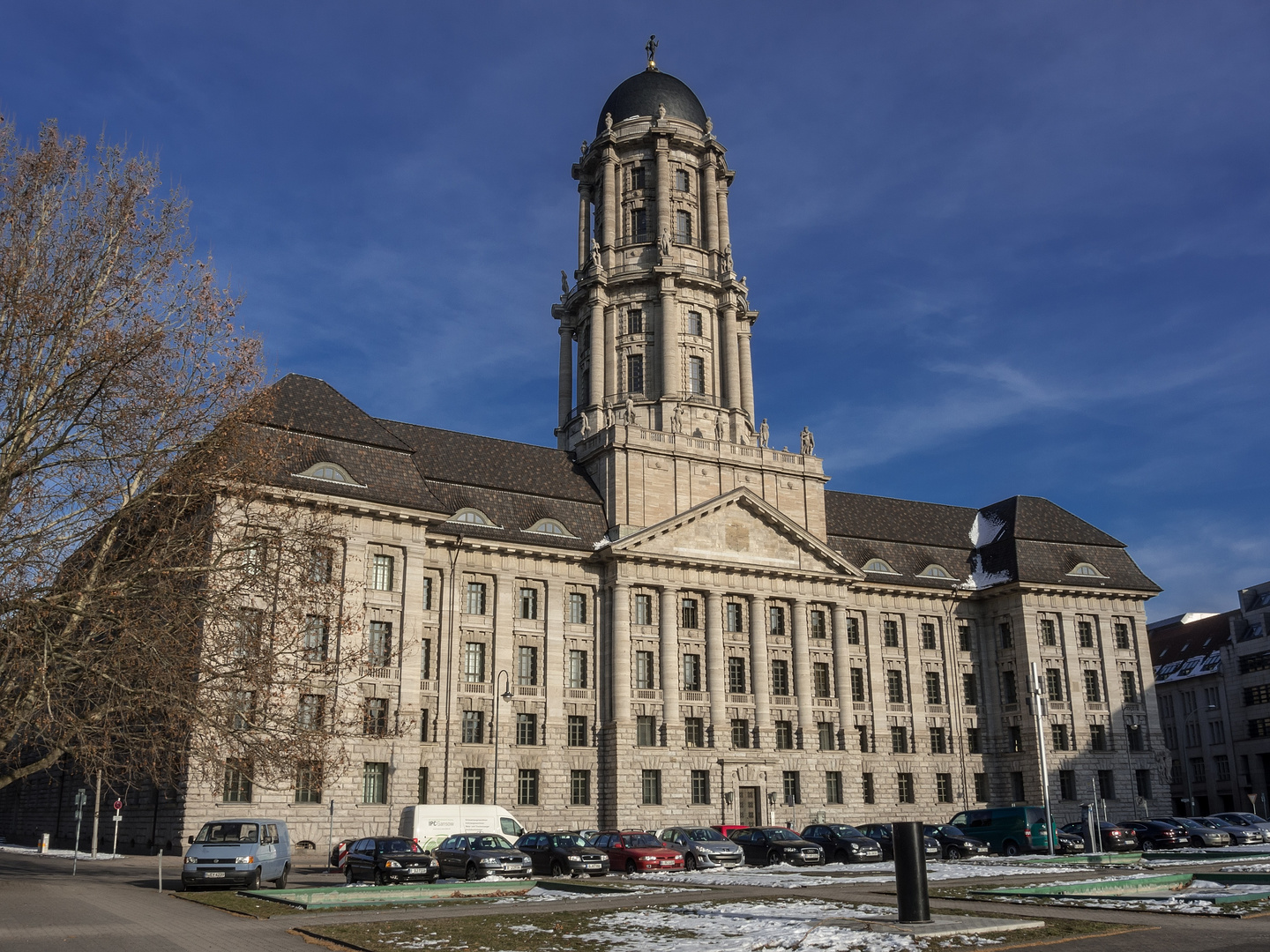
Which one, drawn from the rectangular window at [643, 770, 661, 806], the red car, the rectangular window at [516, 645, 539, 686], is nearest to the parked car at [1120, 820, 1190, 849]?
the rectangular window at [643, 770, 661, 806]

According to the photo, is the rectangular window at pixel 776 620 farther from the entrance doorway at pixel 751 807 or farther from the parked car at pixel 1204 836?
the parked car at pixel 1204 836

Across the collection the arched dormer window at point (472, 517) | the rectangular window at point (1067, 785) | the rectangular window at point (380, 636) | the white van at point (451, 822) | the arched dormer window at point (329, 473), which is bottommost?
the white van at point (451, 822)

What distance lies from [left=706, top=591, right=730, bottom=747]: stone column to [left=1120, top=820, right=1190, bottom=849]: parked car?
65.0 ft

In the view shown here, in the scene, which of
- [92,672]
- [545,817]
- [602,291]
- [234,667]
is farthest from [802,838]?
[602,291]

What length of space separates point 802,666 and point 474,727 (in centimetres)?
1931

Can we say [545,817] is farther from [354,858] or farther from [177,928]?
[177,928]

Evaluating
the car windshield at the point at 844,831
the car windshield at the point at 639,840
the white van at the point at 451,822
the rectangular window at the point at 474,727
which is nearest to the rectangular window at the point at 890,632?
the car windshield at the point at 844,831

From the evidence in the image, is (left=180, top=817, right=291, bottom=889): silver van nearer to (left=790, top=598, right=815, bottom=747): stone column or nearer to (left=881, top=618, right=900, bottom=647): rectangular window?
(left=790, top=598, right=815, bottom=747): stone column

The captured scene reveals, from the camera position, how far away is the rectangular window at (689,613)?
59.8 metres

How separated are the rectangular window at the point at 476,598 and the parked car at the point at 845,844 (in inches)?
793

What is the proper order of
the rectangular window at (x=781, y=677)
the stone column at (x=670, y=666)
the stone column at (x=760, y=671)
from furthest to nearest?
the rectangular window at (x=781, y=677) → the stone column at (x=760, y=671) → the stone column at (x=670, y=666)

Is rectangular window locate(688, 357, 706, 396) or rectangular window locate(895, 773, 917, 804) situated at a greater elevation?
rectangular window locate(688, 357, 706, 396)

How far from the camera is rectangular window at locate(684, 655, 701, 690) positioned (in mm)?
58875

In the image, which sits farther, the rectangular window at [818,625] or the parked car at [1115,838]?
the rectangular window at [818,625]
